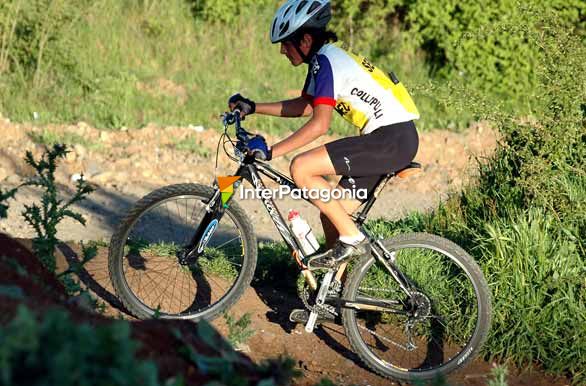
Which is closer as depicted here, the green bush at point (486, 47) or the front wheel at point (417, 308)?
the front wheel at point (417, 308)

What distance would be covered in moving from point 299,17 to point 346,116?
59 cm

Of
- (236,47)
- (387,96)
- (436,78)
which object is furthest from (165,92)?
(387,96)

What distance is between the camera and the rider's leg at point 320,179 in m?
5.40

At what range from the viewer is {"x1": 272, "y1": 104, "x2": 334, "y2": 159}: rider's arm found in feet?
17.6

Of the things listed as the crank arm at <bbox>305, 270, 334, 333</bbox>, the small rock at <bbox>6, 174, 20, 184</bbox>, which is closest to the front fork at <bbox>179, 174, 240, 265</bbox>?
the crank arm at <bbox>305, 270, 334, 333</bbox>

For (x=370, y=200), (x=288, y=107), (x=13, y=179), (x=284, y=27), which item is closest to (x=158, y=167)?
(x=13, y=179)

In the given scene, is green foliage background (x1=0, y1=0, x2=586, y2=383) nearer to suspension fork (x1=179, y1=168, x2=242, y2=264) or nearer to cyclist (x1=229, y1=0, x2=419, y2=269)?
cyclist (x1=229, y1=0, x2=419, y2=269)

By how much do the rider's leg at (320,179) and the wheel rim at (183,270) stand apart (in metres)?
0.54

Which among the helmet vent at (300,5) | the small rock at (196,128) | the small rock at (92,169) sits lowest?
the small rock at (196,128)

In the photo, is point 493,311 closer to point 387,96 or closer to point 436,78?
point 387,96

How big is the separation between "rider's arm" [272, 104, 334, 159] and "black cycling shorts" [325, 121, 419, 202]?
0.41 ft

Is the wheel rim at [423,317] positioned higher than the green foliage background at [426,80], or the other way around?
the green foliage background at [426,80]

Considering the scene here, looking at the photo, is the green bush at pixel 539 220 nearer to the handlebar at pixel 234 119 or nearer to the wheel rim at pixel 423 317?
the wheel rim at pixel 423 317

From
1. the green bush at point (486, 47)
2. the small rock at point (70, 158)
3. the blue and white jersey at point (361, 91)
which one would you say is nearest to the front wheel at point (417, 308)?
the blue and white jersey at point (361, 91)
